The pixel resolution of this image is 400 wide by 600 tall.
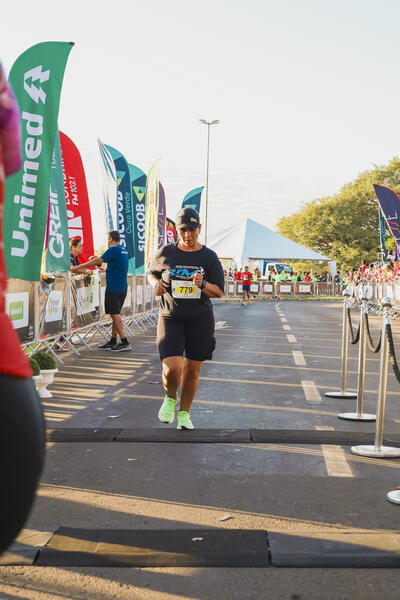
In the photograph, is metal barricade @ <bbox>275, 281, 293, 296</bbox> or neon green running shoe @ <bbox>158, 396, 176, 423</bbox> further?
metal barricade @ <bbox>275, 281, 293, 296</bbox>

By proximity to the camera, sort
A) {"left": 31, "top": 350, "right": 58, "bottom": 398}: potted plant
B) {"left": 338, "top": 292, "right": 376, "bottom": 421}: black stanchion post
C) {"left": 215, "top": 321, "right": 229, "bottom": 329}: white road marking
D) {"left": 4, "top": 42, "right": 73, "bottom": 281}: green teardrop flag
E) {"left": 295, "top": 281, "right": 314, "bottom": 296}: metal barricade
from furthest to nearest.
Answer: {"left": 295, "top": 281, "right": 314, "bottom": 296}: metal barricade
{"left": 215, "top": 321, "right": 229, "bottom": 329}: white road marking
{"left": 31, "top": 350, "right": 58, "bottom": 398}: potted plant
{"left": 4, "top": 42, "right": 73, "bottom": 281}: green teardrop flag
{"left": 338, "top": 292, "right": 376, "bottom": 421}: black stanchion post

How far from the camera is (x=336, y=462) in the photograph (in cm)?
544

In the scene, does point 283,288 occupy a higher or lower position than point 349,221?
lower

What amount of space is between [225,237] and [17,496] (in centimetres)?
5260

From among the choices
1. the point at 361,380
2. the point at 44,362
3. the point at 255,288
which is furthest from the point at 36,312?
the point at 255,288

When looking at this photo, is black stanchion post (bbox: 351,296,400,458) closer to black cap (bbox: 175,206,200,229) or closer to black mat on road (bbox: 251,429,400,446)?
black mat on road (bbox: 251,429,400,446)

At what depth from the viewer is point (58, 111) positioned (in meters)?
8.12

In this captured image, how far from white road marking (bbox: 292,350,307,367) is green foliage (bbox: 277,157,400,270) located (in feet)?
193

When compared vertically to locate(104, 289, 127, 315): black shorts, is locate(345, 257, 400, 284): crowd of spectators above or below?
above

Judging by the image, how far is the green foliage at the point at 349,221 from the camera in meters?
71.8

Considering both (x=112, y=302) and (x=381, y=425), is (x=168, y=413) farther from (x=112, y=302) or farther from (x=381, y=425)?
(x=112, y=302)

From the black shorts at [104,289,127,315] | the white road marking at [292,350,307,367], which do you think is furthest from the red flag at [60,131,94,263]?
the white road marking at [292,350,307,367]

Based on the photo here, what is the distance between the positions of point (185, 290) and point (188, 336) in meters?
0.42

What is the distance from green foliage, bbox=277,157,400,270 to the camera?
7175 centimetres
